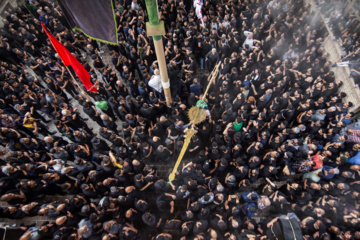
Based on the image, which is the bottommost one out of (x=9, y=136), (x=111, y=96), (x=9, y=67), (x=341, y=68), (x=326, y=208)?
(x=326, y=208)

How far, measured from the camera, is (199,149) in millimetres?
6145

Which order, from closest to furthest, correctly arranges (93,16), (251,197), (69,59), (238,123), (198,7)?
(93,16), (251,197), (238,123), (69,59), (198,7)

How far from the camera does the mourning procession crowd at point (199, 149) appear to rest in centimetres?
446

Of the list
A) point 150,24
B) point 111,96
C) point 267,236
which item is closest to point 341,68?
point 267,236

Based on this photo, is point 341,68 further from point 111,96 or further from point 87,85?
point 87,85

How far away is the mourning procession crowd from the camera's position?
4.46 m

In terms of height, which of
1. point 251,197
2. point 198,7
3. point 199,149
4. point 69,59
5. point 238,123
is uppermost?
point 198,7

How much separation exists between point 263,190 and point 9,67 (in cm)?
1025

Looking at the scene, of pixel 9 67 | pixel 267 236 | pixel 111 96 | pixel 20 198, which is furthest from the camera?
pixel 9 67

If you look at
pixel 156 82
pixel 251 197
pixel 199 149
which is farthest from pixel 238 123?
pixel 156 82

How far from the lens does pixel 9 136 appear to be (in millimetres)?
5602

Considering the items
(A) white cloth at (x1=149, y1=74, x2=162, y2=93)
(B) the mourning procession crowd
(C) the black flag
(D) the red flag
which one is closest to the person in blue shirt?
(B) the mourning procession crowd

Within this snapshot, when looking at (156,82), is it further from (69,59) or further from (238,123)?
(238,123)

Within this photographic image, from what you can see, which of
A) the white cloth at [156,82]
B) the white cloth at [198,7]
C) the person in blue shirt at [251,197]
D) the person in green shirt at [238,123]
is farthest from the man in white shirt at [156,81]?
the white cloth at [198,7]
